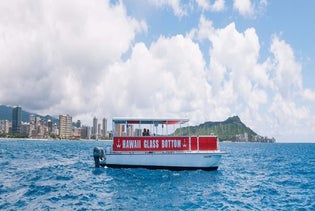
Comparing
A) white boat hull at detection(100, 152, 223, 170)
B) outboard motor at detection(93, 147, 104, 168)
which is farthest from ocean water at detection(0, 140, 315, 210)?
outboard motor at detection(93, 147, 104, 168)

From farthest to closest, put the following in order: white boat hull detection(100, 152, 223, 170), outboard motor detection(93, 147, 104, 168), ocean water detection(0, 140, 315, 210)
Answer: outboard motor detection(93, 147, 104, 168), white boat hull detection(100, 152, 223, 170), ocean water detection(0, 140, 315, 210)

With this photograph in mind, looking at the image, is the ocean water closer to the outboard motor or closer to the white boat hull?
the white boat hull

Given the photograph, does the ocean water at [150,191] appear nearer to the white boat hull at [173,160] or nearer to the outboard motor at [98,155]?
the white boat hull at [173,160]

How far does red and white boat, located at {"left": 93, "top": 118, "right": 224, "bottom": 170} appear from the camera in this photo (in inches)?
1278

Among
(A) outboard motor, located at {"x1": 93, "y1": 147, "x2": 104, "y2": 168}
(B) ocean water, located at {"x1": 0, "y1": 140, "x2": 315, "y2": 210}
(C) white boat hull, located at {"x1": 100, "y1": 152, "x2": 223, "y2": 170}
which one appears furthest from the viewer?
(A) outboard motor, located at {"x1": 93, "y1": 147, "x2": 104, "y2": 168}

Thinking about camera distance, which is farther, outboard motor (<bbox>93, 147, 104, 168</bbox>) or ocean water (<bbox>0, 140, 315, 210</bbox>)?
outboard motor (<bbox>93, 147, 104, 168</bbox>)

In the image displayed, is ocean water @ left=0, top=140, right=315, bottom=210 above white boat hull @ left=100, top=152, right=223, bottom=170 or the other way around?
the other way around

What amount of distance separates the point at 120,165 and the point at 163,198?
521 inches

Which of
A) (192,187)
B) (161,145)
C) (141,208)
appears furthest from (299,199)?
(161,145)

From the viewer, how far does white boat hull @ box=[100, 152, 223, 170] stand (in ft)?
106

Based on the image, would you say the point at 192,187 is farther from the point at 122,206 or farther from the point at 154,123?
the point at 154,123

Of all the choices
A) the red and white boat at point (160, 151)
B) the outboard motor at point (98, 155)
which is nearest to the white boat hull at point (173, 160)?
the red and white boat at point (160, 151)

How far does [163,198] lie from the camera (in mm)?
20469

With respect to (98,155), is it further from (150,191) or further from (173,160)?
(150,191)
